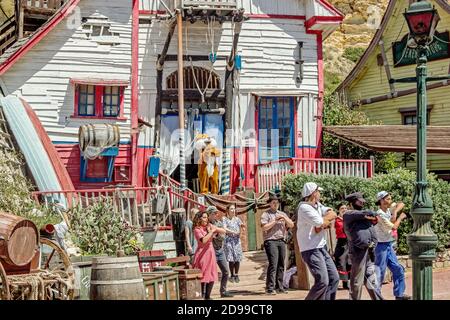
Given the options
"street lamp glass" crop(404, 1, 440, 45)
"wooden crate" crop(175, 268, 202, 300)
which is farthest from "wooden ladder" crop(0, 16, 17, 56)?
"street lamp glass" crop(404, 1, 440, 45)

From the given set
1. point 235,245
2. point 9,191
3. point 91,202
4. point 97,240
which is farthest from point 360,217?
point 91,202

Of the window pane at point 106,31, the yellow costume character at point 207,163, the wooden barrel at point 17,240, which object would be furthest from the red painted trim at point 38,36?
the wooden barrel at point 17,240

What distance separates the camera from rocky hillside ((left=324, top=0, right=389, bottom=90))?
44.5 metres

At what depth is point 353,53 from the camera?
45.9m

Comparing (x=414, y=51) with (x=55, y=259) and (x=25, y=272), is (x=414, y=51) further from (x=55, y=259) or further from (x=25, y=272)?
(x=25, y=272)

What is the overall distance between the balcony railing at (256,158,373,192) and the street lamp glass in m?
10.1

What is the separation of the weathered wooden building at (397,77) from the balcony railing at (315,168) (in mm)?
4577

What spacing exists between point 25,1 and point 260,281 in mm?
10877

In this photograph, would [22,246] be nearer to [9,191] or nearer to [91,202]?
[9,191]

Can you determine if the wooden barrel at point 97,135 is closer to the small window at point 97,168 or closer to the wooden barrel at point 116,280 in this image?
the small window at point 97,168

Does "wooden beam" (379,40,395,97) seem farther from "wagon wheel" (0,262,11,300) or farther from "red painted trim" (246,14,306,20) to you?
"wagon wheel" (0,262,11,300)

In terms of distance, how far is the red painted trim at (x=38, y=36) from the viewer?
19.4m

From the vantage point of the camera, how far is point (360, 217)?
1081 centimetres

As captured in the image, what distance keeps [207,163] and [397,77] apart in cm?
940
